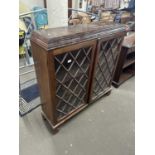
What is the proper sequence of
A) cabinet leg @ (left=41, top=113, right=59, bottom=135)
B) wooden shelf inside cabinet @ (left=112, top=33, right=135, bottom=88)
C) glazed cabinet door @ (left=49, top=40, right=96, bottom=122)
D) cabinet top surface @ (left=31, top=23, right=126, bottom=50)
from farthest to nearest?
1. wooden shelf inside cabinet @ (left=112, top=33, right=135, bottom=88)
2. cabinet leg @ (left=41, top=113, right=59, bottom=135)
3. glazed cabinet door @ (left=49, top=40, right=96, bottom=122)
4. cabinet top surface @ (left=31, top=23, right=126, bottom=50)

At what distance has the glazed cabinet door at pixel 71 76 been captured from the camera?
3.91ft

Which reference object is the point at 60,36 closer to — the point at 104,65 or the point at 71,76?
the point at 71,76

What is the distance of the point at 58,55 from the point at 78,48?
0.68 ft

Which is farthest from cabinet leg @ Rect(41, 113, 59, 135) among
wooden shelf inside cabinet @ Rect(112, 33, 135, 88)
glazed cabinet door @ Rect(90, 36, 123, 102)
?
wooden shelf inside cabinet @ Rect(112, 33, 135, 88)

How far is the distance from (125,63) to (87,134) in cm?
130

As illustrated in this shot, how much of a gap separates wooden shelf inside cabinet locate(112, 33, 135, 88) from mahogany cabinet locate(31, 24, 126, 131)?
0.27 metres

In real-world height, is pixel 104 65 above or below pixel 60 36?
below

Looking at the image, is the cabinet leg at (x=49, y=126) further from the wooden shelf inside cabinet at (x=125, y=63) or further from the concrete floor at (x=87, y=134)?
the wooden shelf inside cabinet at (x=125, y=63)

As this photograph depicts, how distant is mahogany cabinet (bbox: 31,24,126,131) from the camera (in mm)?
1134

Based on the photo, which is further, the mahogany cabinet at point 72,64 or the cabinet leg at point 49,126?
the cabinet leg at point 49,126

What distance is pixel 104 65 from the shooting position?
176 centimetres

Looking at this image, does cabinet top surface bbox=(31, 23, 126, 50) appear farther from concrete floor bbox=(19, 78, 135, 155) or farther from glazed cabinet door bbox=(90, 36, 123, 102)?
concrete floor bbox=(19, 78, 135, 155)

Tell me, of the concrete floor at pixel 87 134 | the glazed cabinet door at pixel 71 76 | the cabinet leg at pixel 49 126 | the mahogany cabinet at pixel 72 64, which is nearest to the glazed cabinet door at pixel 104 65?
the mahogany cabinet at pixel 72 64

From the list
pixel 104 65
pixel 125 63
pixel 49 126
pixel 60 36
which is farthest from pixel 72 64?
pixel 125 63
